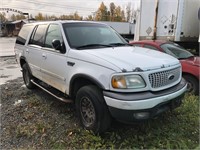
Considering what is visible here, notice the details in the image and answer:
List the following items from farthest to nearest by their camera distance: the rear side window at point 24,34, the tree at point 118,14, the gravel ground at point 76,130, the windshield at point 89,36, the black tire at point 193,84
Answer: the tree at point 118,14, the rear side window at point 24,34, the black tire at point 193,84, the windshield at point 89,36, the gravel ground at point 76,130

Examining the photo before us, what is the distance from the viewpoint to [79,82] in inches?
152

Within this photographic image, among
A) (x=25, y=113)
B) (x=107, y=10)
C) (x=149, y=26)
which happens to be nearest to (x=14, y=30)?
(x=107, y=10)

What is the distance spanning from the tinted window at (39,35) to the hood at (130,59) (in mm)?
1845

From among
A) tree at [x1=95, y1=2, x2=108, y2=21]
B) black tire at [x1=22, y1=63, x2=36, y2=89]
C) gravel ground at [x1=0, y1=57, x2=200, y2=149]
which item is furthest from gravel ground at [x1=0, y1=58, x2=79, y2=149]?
tree at [x1=95, y1=2, x2=108, y2=21]

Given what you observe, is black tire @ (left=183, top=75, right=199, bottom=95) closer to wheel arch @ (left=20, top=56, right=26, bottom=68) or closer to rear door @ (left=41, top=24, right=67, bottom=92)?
rear door @ (left=41, top=24, right=67, bottom=92)

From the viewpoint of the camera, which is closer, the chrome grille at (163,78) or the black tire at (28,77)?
the chrome grille at (163,78)

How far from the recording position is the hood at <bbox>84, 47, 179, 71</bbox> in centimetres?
318

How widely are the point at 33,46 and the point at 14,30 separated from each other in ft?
170

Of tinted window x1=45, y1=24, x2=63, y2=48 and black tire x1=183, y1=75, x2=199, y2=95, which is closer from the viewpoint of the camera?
tinted window x1=45, y1=24, x2=63, y2=48

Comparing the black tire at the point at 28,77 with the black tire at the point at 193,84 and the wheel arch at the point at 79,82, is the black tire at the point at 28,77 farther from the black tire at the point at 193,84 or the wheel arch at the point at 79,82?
the black tire at the point at 193,84

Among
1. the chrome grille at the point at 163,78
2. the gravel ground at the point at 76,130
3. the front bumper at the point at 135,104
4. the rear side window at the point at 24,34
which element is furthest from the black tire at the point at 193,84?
the rear side window at the point at 24,34

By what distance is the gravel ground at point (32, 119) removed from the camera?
3.62 m

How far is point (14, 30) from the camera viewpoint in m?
52.7

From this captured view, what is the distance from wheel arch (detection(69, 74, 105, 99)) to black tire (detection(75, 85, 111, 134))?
0.43ft
